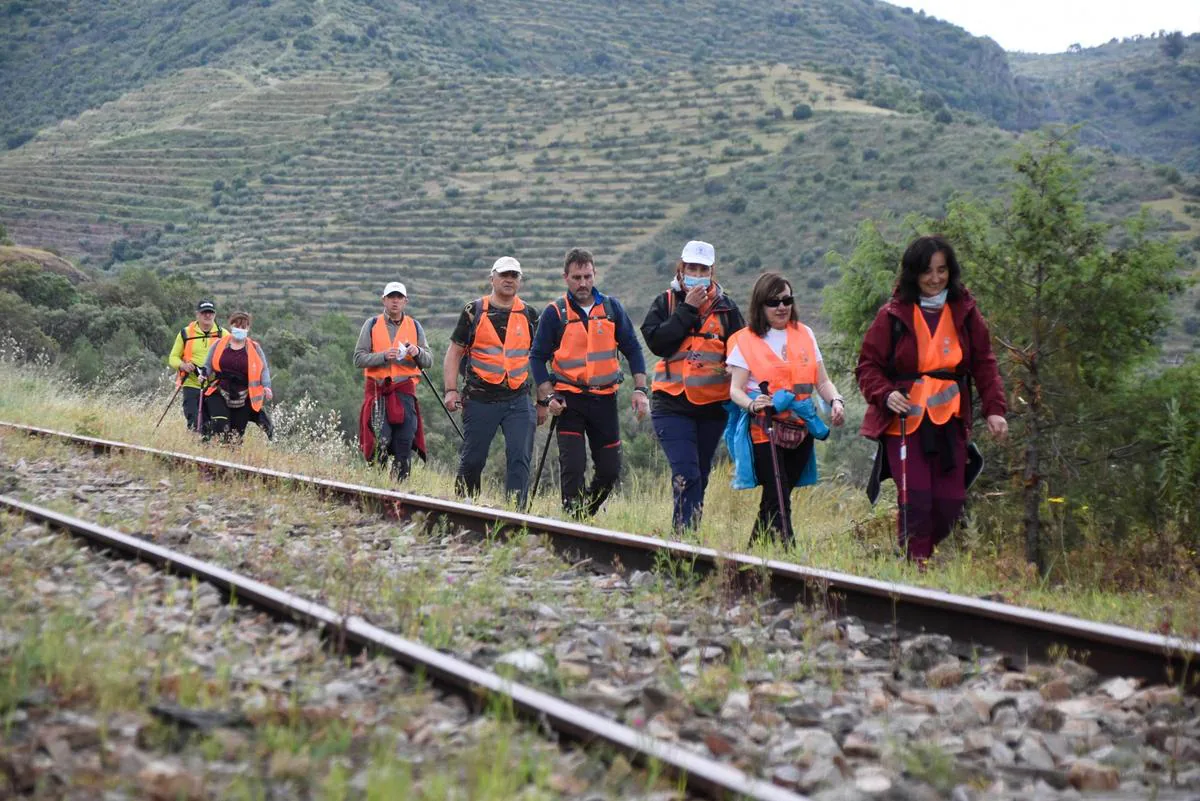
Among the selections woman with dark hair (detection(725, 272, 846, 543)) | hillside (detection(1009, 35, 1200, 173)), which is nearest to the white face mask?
woman with dark hair (detection(725, 272, 846, 543))

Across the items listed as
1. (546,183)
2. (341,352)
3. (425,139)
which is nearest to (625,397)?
(341,352)

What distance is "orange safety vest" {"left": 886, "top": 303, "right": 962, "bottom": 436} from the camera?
6805mm

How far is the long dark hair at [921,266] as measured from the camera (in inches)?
266

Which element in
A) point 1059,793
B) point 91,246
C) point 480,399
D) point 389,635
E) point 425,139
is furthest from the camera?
point 425,139

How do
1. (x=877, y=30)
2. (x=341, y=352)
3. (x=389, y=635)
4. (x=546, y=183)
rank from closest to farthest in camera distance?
(x=389, y=635) → (x=341, y=352) → (x=546, y=183) → (x=877, y=30)

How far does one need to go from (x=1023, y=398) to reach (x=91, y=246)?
81.8 m

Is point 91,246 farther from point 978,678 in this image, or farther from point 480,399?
point 978,678

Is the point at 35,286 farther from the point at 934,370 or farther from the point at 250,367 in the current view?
the point at 934,370

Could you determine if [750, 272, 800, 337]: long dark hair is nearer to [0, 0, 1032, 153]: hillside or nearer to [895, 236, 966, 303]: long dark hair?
[895, 236, 966, 303]: long dark hair

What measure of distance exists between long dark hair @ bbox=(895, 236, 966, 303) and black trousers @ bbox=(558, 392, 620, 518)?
280cm

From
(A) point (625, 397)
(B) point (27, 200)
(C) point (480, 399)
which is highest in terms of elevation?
(B) point (27, 200)

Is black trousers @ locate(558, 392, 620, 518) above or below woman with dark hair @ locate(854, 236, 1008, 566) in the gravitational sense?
below

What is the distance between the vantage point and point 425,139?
9988 centimetres

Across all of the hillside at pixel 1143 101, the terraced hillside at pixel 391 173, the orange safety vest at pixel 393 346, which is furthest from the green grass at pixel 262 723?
the hillside at pixel 1143 101
